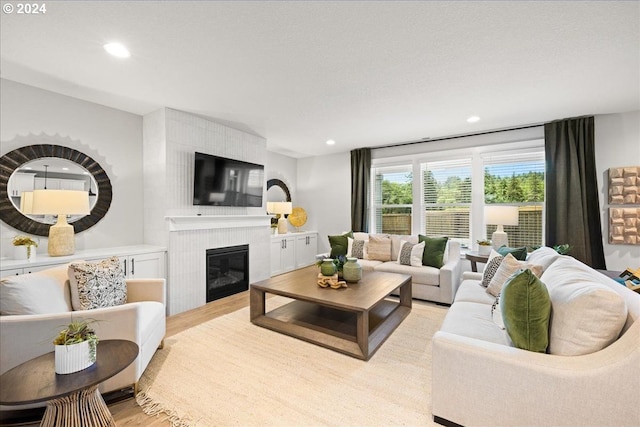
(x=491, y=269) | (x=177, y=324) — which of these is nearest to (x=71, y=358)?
(x=177, y=324)

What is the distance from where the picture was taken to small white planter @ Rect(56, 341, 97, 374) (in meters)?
1.33

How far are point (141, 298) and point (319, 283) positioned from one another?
1.65 meters

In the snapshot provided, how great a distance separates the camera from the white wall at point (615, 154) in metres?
3.54

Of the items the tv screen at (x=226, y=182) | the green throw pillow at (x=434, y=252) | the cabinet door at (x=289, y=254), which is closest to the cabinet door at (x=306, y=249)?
the cabinet door at (x=289, y=254)

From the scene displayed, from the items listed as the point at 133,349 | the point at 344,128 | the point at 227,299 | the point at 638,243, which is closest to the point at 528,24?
the point at 344,128

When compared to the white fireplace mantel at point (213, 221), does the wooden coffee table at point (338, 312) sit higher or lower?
lower

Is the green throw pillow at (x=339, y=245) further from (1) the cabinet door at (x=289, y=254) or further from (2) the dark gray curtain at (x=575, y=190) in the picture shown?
(2) the dark gray curtain at (x=575, y=190)

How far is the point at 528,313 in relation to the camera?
4.86ft

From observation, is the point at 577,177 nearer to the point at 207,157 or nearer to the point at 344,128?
the point at 344,128

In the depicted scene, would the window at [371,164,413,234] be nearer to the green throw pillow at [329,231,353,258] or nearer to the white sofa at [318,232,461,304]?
the green throw pillow at [329,231,353,258]

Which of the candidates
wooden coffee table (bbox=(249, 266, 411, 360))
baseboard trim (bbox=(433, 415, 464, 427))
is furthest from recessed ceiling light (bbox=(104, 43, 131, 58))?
baseboard trim (bbox=(433, 415, 464, 427))

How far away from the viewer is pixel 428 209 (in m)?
5.07

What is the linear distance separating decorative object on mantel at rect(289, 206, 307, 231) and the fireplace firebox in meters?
1.90

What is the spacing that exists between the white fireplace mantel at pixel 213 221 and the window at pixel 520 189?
3809 millimetres
